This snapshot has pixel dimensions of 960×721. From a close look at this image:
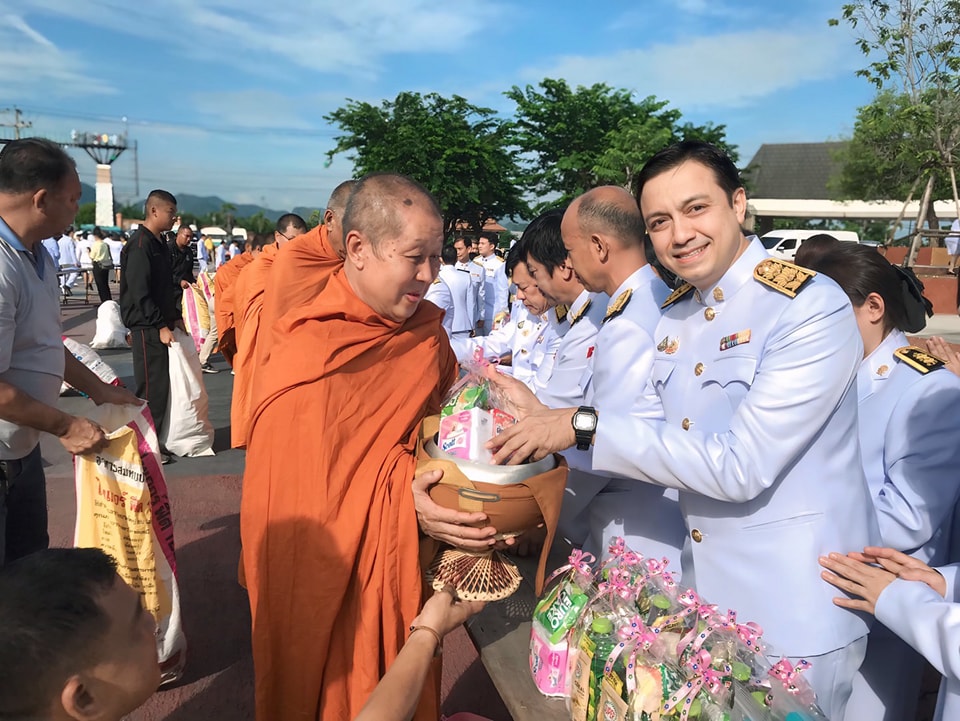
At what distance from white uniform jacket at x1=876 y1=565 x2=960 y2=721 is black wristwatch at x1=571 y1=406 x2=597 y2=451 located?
0.78m

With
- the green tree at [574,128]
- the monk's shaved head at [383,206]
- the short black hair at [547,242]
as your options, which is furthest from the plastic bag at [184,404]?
the green tree at [574,128]

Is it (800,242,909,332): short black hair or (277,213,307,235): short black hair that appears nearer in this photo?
(800,242,909,332): short black hair

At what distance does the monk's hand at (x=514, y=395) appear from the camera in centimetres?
208

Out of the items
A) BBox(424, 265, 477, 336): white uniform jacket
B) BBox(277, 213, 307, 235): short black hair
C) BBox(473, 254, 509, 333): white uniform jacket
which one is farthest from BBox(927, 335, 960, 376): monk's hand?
BBox(473, 254, 509, 333): white uniform jacket

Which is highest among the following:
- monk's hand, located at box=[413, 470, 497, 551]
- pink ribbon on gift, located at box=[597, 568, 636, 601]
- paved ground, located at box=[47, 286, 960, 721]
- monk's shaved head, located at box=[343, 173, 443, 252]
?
monk's shaved head, located at box=[343, 173, 443, 252]

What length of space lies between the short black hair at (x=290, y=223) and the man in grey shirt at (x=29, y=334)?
174 inches

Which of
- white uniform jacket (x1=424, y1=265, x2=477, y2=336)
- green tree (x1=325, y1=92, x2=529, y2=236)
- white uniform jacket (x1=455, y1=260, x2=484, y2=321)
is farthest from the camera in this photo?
green tree (x1=325, y1=92, x2=529, y2=236)

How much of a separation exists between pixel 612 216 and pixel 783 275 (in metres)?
0.85

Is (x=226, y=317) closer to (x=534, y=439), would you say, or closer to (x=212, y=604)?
(x=212, y=604)

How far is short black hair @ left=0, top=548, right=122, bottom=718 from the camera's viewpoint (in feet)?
3.76

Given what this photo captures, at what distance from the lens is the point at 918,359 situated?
2.25 m

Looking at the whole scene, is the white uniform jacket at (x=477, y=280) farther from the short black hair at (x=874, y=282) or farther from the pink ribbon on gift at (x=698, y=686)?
the pink ribbon on gift at (x=698, y=686)

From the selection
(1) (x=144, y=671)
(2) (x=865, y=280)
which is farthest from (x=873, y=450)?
(1) (x=144, y=671)

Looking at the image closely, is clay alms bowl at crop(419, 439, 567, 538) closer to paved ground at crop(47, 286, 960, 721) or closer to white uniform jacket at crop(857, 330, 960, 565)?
white uniform jacket at crop(857, 330, 960, 565)
